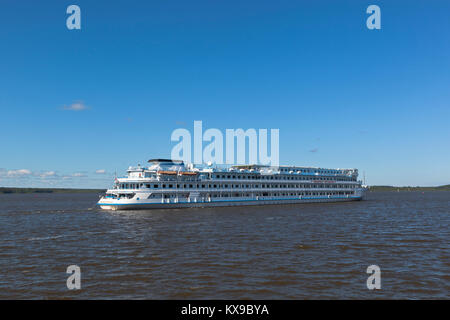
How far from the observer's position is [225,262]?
21.3 meters

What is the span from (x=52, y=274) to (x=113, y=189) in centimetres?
Result: 3973

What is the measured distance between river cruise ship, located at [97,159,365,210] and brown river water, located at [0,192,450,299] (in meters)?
20.9

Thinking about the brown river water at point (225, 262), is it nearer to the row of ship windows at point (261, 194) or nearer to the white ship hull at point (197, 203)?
the white ship hull at point (197, 203)

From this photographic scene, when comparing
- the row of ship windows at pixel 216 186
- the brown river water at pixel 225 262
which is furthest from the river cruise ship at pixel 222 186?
the brown river water at pixel 225 262

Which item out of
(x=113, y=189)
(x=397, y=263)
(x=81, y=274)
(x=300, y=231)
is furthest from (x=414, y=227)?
(x=113, y=189)

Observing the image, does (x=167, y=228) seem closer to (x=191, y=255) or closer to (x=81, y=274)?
(x=191, y=255)

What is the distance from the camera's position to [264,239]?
29375mm

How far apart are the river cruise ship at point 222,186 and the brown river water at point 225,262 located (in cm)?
2090

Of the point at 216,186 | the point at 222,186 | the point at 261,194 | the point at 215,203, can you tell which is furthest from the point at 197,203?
the point at 261,194

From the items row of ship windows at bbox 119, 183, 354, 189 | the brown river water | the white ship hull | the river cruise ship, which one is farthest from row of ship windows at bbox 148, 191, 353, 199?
the brown river water

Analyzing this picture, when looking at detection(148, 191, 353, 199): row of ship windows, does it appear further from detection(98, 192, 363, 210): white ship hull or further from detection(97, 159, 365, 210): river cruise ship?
detection(98, 192, 363, 210): white ship hull

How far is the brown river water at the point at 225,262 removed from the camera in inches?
632

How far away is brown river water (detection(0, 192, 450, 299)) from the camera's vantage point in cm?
1606
